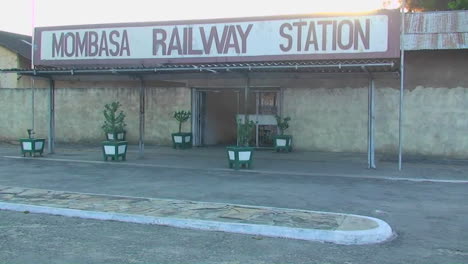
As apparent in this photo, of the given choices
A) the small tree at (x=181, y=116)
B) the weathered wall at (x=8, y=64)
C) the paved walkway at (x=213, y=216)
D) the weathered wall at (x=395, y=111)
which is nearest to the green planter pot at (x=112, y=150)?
the small tree at (x=181, y=116)

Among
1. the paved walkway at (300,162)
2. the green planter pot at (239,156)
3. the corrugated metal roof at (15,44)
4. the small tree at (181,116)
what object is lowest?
the paved walkway at (300,162)

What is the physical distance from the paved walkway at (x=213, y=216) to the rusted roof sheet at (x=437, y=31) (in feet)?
34.0

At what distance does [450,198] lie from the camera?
368 inches

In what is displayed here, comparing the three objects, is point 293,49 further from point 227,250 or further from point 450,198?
point 227,250

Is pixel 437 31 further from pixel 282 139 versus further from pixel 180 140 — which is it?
pixel 180 140

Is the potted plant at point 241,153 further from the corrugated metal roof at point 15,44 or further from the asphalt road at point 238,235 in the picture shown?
the corrugated metal roof at point 15,44

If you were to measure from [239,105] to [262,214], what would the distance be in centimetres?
1317

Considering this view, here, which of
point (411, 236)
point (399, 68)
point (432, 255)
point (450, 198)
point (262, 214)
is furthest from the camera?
point (399, 68)

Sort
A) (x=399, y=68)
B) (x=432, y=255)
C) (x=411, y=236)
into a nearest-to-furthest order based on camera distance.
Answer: (x=432, y=255) → (x=411, y=236) → (x=399, y=68)

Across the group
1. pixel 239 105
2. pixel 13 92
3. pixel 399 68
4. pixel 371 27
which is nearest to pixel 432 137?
pixel 399 68

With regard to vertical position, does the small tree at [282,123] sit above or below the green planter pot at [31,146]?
above

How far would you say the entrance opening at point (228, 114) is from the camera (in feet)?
62.3

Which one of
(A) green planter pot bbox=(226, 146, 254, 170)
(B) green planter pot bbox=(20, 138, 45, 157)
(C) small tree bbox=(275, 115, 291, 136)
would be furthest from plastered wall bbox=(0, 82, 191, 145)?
(A) green planter pot bbox=(226, 146, 254, 170)

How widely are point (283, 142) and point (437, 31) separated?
21.2 feet
